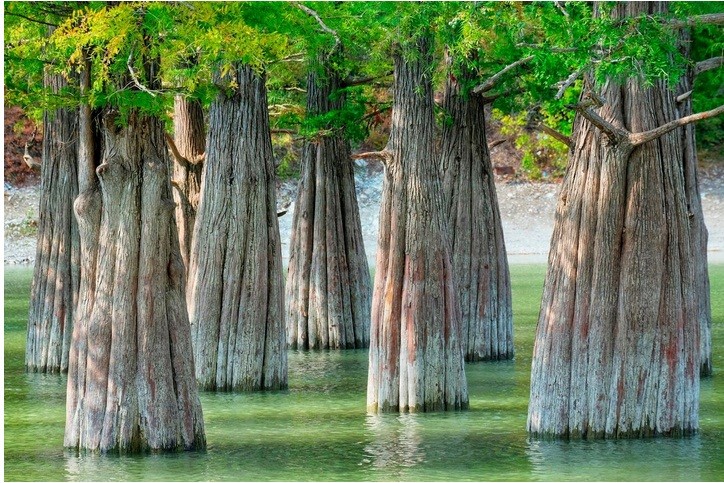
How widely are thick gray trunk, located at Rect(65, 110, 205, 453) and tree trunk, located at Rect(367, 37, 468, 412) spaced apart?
3.33 m

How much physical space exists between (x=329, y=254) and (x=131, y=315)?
10.5 m

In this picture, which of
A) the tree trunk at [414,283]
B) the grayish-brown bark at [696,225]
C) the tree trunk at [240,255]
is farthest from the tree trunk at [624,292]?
the grayish-brown bark at [696,225]

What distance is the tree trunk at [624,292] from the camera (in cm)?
1300

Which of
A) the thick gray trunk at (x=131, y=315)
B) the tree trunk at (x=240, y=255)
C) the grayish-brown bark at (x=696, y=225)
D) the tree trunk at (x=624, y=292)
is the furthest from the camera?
the grayish-brown bark at (x=696, y=225)

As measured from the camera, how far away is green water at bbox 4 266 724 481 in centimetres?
1195

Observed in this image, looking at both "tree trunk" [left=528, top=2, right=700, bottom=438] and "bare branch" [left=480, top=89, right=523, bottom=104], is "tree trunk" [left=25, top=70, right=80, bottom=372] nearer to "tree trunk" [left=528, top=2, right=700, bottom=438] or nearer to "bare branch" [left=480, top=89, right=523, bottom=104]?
"bare branch" [left=480, top=89, right=523, bottom=104]

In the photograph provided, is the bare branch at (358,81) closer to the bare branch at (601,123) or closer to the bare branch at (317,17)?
the bare branch at (317,17)

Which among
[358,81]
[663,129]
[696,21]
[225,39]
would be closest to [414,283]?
[663,129]

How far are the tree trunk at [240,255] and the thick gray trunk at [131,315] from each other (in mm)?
4540

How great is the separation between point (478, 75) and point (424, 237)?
591 centimetres

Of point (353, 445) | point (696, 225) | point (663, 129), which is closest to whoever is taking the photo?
point (663, 129)

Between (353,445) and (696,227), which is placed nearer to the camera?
(353,445)

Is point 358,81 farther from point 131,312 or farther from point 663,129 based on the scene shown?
point 131,312

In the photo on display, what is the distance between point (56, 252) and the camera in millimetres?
19422
